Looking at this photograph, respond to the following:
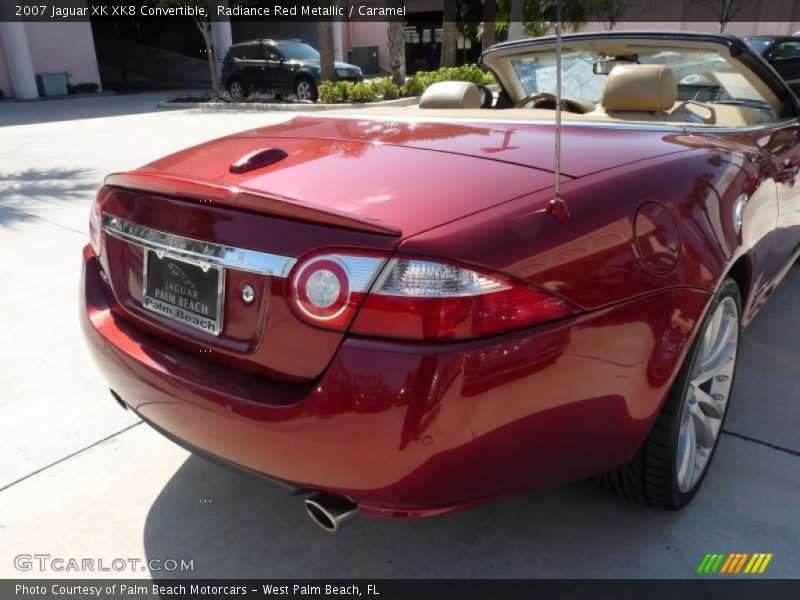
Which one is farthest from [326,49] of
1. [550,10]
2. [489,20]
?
[550,10]

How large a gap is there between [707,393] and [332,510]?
1435 mm

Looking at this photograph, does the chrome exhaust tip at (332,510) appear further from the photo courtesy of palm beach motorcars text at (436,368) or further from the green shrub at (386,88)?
the green shrub at (386,88)

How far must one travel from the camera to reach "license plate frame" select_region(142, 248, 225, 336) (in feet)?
5.97

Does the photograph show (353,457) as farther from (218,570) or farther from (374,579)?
(218,570)

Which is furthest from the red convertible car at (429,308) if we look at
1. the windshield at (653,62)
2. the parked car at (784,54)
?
the parked car at (784,54)

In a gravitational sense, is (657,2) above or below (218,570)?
above

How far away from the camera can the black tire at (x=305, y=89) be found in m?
18.3

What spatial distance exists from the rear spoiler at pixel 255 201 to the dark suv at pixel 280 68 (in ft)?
55.5

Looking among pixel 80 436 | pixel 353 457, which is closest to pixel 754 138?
pixel 353 457

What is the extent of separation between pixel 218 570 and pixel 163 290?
859mm

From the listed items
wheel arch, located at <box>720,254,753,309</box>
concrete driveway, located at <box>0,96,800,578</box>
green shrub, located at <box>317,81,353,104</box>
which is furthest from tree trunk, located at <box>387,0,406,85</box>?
wheel arch, located at <box>720,254,753,309</box>

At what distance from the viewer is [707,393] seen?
241 centimetres

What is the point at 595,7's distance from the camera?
2750cm

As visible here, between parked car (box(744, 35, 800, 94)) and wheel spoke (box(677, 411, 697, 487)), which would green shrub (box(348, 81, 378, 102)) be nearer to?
parked car (box(744, 35, 800, 94))
